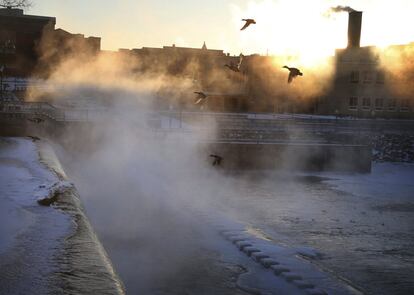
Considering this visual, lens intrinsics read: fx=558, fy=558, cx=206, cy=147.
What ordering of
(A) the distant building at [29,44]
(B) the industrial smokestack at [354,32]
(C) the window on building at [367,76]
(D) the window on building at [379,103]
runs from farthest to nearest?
1. (B) the industrial smokestack at [354,32]
2. (D) the window on building at [379,103]
3. (C) the window on building at [367,76]
4. (A) the distant building at [29,44]

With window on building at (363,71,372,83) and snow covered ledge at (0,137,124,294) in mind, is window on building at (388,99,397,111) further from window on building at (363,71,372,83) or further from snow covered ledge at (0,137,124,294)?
snow covered ledge at (0,137,124,294)

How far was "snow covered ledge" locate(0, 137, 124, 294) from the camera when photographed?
3.54 m

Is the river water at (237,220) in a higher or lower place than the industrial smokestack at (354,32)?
lower

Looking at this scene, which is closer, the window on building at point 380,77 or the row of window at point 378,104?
the window on building at point 380,77

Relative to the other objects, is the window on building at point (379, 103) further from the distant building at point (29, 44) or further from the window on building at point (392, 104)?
the distant building at point (29, 44)

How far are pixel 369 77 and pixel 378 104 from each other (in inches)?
151

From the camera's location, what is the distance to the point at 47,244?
4.42m

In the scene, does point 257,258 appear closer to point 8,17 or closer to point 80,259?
point 80,259

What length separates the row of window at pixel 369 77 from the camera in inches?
1008

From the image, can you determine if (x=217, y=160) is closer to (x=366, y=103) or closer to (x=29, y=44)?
(x=29, y=44)

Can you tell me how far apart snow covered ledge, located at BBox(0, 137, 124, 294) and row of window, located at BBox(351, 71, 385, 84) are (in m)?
20.8

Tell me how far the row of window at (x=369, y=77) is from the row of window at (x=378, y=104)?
1483 millimetres

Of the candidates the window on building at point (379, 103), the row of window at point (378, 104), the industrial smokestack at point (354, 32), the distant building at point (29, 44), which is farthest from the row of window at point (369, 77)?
the distant building at point (29, 44)

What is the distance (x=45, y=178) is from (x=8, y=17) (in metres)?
22.4
